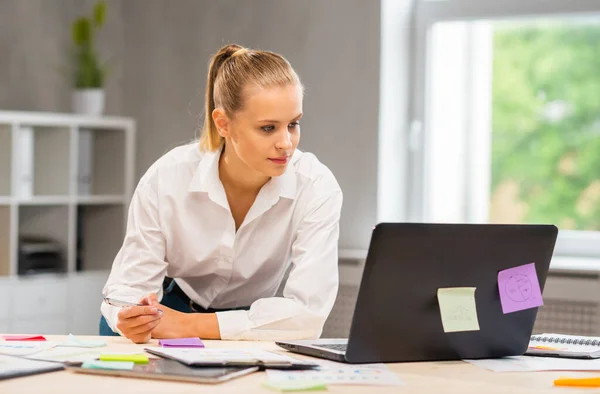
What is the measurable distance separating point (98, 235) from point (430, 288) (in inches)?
114

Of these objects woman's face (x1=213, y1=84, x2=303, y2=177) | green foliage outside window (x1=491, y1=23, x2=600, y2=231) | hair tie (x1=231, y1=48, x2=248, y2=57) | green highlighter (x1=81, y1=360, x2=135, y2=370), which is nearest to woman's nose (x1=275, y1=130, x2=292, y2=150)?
woman's face (x1=213, y1=84, x2=303, y2=177)

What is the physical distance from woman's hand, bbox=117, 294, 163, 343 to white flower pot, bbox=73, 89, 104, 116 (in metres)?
2.41

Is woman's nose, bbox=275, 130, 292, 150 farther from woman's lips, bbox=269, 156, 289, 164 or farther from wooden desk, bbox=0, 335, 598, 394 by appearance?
wooden desk, bbox=0, 335, 598, 394

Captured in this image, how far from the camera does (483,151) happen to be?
4047 mm

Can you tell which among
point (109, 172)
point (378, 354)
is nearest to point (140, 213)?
point (378, 354)

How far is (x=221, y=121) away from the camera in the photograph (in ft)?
7.90

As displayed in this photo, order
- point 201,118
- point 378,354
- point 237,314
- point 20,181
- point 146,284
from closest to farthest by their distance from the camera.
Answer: point 378,354, point 237,314, point 146,284, point 20,181, point 201,118

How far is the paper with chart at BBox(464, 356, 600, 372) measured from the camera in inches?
65.0

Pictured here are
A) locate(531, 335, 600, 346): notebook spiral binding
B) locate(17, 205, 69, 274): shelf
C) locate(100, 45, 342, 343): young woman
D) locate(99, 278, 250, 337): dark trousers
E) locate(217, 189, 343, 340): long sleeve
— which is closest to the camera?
locate(531, 335, 600, 346): notebook spiral binding

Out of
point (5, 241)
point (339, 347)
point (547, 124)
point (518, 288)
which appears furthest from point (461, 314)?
point (5, 241)

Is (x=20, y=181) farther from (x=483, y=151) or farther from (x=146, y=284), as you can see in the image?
(x=483, y=151)

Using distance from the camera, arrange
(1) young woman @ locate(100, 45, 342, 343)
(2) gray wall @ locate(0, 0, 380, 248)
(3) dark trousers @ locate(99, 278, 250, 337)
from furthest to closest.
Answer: (2) gray wall @ locate(0, 0, 380, 248), (3) dark trousers @ locate(99, 278, 250, 337), (1) young woman @ locate(100, 45, 342, 343)

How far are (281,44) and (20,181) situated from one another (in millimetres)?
1288

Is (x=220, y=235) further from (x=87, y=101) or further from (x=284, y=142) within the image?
(x=87, y=101)
